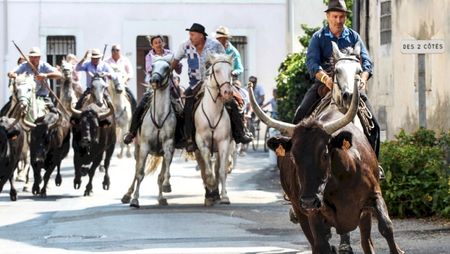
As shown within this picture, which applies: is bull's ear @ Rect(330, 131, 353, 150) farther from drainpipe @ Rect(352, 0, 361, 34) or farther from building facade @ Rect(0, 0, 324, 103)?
building facade @ Rect(0, 0, 324, 103)

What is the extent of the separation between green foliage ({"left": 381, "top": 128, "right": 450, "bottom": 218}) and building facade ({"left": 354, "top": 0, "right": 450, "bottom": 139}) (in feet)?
7.57

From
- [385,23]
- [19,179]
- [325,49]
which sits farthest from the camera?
[19,179]

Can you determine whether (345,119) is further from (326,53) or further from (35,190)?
(35,190)

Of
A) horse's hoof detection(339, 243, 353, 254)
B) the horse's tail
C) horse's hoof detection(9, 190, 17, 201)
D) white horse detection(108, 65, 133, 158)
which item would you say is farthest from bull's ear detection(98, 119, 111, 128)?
horse's hoof detection(339, 243, 353, 254)

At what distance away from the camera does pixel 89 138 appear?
23625mm

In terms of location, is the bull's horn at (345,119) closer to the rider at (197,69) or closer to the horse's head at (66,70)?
the rider at (197,69)

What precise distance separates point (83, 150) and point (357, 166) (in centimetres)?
1182

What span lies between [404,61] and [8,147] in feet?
22.0

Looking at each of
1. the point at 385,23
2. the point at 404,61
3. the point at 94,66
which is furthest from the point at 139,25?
the point at 404,61

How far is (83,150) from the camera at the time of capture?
2367 centimetres

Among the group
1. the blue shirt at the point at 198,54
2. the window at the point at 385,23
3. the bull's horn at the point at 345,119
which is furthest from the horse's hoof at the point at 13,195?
the bull's horn at the point at 345,119

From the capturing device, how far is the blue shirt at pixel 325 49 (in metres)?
14.5

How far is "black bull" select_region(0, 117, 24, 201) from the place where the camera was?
21406mm

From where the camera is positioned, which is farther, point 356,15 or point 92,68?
point 92,68
